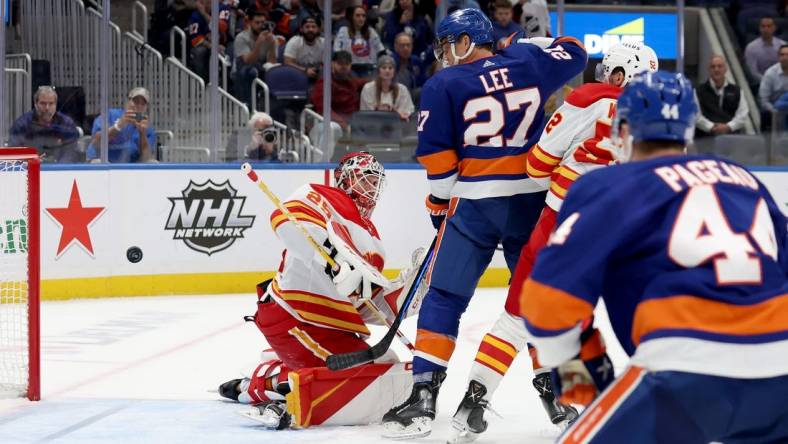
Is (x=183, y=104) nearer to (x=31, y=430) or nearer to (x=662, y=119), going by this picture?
(x=31, y=430)

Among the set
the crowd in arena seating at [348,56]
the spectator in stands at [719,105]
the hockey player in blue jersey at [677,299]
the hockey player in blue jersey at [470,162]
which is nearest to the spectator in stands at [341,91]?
the crowd in arena seating at [348,56]

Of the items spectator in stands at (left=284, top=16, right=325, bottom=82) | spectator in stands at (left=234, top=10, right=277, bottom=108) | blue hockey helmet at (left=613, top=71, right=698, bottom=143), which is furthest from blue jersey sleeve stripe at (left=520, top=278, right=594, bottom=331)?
spectator in stands at (left=284, top=16, right=325, bottom=82)

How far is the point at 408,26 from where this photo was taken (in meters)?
8.58

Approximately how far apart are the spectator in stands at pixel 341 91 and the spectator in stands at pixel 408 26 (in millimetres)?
485

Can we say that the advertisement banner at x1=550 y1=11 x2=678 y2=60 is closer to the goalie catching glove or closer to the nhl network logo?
the nhl network logo

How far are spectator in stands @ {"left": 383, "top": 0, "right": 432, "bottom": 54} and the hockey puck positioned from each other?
2.29 metres

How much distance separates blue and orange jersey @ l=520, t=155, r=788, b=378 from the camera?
1924 millimetres

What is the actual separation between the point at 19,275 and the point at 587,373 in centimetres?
413

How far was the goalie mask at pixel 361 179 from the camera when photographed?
13.3ft

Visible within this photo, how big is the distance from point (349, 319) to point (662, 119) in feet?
7.18

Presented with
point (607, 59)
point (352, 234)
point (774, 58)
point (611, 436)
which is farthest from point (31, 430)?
point (774, 58)

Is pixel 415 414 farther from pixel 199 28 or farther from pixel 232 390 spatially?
pixel 199 28

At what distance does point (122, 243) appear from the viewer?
7.29 metres

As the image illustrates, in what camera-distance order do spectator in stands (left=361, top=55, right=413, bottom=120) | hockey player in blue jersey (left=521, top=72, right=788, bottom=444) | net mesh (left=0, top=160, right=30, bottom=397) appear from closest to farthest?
hockey player in blue jersey (left=521, top=72, right=788, bottom=444)
net mesh (left=0, top=160, right=30, bottom=397)
spectator in stands (left=361, top=55, right=413, bottom=120)
